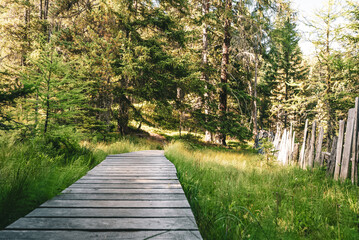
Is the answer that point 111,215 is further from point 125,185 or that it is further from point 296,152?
point 296,152

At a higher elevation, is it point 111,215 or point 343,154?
point 343,154

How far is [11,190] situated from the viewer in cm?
212

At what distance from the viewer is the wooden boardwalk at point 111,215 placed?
5.08ft

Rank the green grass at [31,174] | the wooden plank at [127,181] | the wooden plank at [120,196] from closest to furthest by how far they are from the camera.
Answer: the green grass at [31,174], the wooden plank at [120,196], the wooden plank at [127,181]

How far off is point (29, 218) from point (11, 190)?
25.4 inches

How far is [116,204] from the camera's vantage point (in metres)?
2.18

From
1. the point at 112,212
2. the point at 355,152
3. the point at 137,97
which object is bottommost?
the point at 112,212

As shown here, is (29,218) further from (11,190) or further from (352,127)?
(352,127)

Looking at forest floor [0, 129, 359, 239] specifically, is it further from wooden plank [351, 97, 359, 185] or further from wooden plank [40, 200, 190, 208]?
wooden plank [40, 200, 190, 208]

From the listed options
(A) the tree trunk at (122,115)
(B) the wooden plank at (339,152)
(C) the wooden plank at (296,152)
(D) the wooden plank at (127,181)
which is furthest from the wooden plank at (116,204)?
(A) the tree trunk at (122,115)

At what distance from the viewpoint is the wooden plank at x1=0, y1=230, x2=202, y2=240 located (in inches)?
58.2

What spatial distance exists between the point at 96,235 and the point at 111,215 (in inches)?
13.9

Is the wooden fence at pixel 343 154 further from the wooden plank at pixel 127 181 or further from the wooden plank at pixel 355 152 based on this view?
the wooden plank at pixel 127 181

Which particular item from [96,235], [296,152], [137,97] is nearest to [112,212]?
[96,235]
